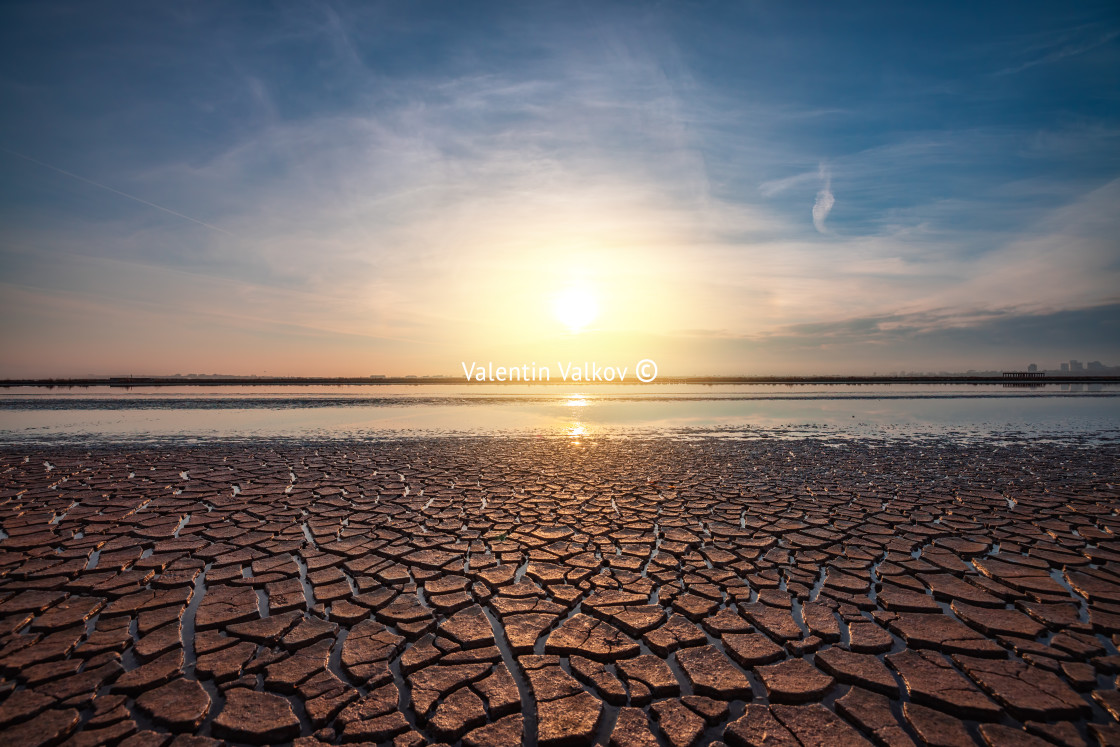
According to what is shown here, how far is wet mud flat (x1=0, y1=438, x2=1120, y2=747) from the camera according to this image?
218cm

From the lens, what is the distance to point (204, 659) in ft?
8.58

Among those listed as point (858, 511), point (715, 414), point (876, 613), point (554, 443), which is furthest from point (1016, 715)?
point (715, 414)

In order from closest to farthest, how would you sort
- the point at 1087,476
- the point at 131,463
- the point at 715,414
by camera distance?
the point at 1087,476 → the point at 131,463 → the point at 715,414

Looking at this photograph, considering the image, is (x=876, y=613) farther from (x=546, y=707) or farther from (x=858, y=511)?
(x=858, y=511)

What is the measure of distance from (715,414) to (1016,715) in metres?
16.3

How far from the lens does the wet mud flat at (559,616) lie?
2184mm

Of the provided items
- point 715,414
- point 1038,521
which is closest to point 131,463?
point 1038,521

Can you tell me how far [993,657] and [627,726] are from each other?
204 centimetres

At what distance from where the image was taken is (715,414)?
18078mm

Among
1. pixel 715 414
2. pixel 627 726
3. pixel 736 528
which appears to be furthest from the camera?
pixel 715 414

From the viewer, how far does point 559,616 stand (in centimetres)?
312

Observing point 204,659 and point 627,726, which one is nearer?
point 627,726

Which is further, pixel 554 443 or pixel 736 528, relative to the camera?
pixel 554 443

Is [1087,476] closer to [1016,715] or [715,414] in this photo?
[1016,715]
